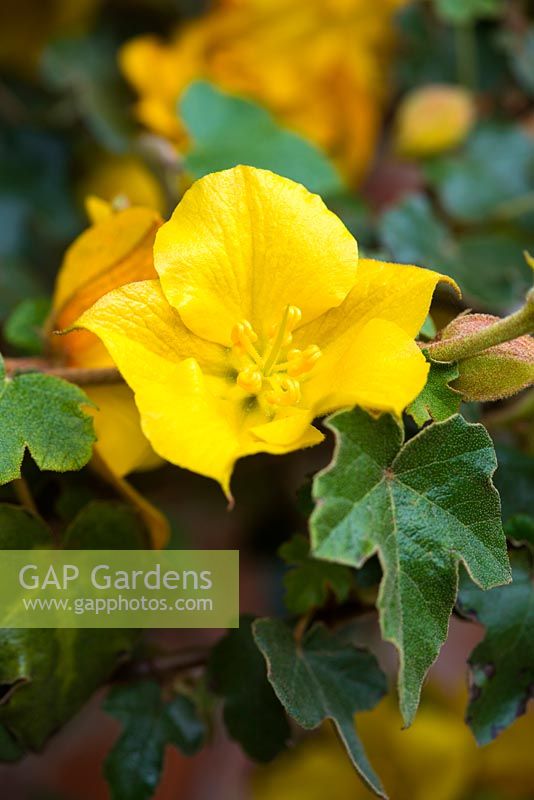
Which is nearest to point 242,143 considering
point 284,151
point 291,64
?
point 284,151

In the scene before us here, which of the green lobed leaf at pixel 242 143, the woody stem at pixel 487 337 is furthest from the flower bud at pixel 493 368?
the green lobed leaf at pixel 242 143

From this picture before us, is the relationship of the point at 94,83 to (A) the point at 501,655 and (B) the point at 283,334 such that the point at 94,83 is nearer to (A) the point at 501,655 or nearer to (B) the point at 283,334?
(B) the point at 283,334

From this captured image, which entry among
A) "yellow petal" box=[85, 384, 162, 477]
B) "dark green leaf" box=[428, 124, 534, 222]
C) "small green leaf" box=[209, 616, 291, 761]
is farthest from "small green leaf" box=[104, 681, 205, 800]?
"dark green leaf" box=[428, 124, 534, 222]

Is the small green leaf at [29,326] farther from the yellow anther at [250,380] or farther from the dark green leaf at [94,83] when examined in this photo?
the dark green leaf at [94,83]

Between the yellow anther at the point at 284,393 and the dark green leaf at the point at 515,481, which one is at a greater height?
the yellow anther at the point at 284,393

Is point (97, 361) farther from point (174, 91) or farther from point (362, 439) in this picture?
point (174, 91)
